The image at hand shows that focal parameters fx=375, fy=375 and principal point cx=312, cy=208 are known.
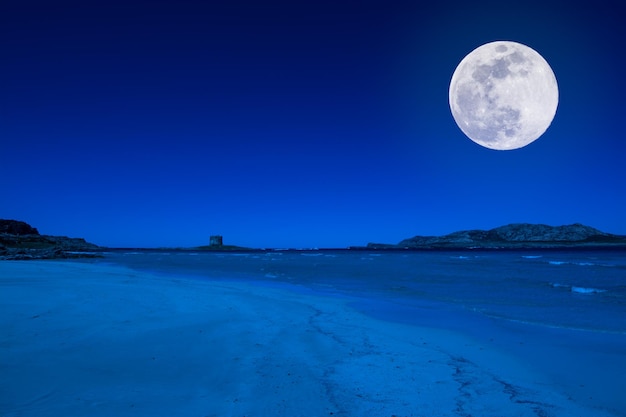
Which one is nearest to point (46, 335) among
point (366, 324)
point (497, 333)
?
point (366, 324)

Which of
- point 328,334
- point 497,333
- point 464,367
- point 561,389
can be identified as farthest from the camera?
point 497,333

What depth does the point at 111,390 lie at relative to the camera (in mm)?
5316

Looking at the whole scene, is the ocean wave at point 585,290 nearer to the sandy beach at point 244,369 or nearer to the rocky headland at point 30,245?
the sandy beach at point 244,369

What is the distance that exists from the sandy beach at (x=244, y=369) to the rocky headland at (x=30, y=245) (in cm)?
4152

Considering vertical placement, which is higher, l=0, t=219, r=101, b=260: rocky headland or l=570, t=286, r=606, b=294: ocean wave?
l=0, t=219, r=101, b=260: rocky headland

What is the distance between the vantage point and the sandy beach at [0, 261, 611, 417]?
5043mm

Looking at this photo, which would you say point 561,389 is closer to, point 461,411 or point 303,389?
point 461,411

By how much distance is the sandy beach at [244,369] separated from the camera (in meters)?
5.04

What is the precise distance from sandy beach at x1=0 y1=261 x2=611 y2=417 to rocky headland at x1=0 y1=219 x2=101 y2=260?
41524mm

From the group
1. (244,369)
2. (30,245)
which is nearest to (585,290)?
(244,369)

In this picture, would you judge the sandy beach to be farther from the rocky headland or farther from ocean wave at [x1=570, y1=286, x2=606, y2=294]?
the rocky headland

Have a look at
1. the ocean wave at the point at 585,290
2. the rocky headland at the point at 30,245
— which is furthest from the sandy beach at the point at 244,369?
the rocky headland at the point at 30,245

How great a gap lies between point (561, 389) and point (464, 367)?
1518mm

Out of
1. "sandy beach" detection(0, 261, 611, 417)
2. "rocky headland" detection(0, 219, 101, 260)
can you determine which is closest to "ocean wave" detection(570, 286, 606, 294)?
"sandy beach" detection(0, 261, 611, 417)
